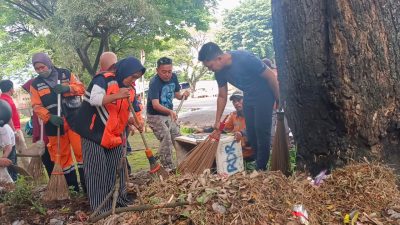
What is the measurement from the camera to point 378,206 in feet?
8.58

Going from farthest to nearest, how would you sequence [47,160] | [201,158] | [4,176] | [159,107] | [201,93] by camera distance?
[201,93] < [159,107] < [47,160] < [4,176] < [201,158]

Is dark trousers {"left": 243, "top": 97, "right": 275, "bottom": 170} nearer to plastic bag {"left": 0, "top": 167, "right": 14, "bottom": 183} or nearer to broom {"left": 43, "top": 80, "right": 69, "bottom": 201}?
broom {"left": 43, "top": 80, "right": 69, "bottom": 201}

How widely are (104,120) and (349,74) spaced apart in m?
2.12

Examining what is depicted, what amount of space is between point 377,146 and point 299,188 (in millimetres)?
850

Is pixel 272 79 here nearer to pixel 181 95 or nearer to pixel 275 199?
pixel 181 95

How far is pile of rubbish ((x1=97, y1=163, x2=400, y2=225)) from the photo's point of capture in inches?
92.4

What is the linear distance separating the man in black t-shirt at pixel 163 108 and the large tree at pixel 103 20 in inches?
231

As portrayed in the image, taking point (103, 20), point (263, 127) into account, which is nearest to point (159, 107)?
point (263, 127)

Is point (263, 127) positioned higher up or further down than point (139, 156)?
higher up

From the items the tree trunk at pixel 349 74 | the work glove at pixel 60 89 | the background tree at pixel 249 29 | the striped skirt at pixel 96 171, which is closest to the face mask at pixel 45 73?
the work glove at pixel 60 89

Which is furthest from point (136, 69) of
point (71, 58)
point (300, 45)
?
point (71, 58)

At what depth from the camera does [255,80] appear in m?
4.58

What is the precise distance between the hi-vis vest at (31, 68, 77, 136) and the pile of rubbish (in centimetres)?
233

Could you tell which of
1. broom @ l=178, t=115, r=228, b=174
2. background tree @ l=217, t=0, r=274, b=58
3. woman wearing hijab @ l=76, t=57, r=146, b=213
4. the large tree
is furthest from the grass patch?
background tree @ l=217, t=0, r=274, b=58
